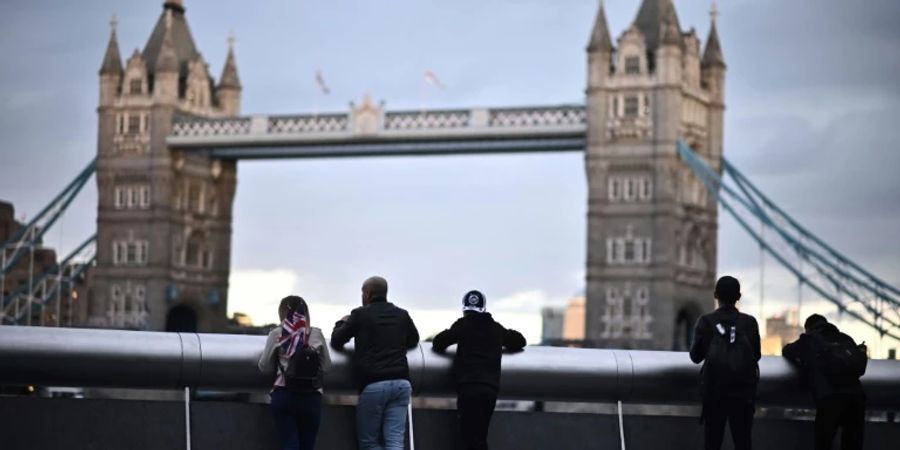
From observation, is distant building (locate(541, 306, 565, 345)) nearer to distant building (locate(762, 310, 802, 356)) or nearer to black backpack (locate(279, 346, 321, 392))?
distant building (locate(762, 310, 802, 356))

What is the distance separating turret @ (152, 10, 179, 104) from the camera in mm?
81562

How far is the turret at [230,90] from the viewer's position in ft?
285

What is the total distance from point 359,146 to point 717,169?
14.4 m

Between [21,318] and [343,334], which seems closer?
[343,334]

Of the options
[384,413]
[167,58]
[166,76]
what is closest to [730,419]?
[384,413]

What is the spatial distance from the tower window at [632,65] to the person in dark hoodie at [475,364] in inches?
2413

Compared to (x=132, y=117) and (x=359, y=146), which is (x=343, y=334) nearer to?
(x=359, y=146)

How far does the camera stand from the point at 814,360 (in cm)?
1212

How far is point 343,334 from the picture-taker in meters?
11.2

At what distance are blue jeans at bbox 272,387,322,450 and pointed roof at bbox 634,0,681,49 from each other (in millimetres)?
62541

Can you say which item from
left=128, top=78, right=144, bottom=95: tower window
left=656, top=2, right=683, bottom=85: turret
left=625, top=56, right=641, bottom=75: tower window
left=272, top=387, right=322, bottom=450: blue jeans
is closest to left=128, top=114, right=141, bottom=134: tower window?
left=128, top=78, right=144, bottom=95: tower window

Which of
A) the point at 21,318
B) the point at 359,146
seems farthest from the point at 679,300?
the point at 21,318

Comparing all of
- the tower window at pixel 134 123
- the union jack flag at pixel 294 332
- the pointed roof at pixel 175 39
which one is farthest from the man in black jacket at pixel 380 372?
the pointed roof at pixel 175 39

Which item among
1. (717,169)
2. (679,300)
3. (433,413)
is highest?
(717,169)
